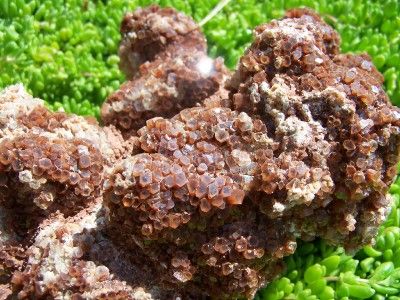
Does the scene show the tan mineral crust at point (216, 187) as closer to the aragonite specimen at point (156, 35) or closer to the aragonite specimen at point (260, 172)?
the aragonite specimen at point (260, 172)

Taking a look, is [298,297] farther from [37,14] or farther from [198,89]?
[37,14]

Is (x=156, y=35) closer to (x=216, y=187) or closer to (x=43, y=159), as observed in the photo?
(x=43, y=159)

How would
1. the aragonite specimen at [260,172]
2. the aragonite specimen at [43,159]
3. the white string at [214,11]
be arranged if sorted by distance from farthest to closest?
the white string at [214,11] → the aragonite specimen at [43,159] → the aragonite specimen at [260,172]

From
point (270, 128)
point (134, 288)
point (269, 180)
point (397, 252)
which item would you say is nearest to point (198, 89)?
point (270, 128)

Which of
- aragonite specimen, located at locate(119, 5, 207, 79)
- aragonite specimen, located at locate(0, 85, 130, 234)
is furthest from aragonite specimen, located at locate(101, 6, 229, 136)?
aragonite specimen, located at locate(0, 85, 130, 234)

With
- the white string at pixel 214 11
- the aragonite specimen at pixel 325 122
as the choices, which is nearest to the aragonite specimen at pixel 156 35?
the white string at pixel 214 11
